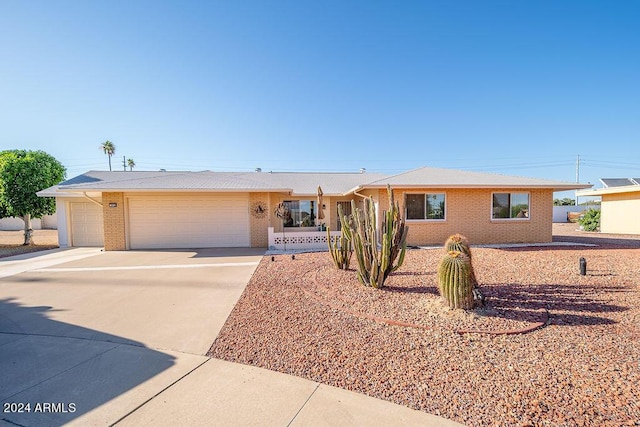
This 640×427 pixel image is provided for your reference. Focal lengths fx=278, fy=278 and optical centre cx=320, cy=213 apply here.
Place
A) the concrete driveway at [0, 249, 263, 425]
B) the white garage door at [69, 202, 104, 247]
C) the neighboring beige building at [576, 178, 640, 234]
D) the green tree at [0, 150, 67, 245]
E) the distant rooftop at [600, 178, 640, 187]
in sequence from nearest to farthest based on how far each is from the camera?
the concrete driveway at [0, 249, 263, 425]
the green tree at [0, 150, 67, 245]
the white garage door at [69, 202, 104, 247]
the neighboring beige building at [576, 178, 640, 234]
the distant rooftop at [600, 178, 640, 187]

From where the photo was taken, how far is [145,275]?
323 inches

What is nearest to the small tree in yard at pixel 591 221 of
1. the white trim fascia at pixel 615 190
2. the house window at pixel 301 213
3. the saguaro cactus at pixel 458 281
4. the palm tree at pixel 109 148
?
the white trim fascia at pixel 615 190

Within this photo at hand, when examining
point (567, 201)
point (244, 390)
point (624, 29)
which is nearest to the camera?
point (244, 390)

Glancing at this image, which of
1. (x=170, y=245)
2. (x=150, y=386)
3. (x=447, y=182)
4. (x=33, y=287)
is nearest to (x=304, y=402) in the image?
(x=150, y=386)

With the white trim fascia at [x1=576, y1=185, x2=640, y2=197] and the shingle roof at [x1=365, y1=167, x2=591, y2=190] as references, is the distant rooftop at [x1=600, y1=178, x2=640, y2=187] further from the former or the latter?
the shingle roof at [x1=365, y1=167, x2=591, y2=190]

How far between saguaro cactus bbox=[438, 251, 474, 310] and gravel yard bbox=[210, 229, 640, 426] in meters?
0.24

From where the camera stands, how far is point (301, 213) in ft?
56.4

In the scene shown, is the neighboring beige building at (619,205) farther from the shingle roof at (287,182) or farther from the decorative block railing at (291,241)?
the decorative block railing at (291,241)

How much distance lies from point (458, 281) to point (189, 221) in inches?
493

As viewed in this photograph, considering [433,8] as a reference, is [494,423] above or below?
below

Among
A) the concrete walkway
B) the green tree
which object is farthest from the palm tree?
the concrete walkway

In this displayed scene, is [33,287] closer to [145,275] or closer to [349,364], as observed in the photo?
[145,275]

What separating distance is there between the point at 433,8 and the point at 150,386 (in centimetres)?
1364

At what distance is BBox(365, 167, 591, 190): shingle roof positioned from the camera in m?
12.4
